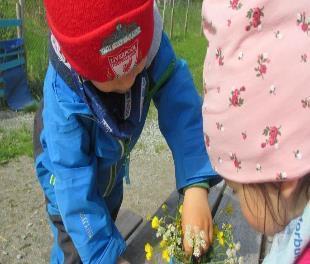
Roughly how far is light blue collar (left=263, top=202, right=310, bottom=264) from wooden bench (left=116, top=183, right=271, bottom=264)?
69 centimetres

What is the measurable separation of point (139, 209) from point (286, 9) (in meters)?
3.16

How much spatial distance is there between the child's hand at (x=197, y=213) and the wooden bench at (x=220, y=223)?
165mm

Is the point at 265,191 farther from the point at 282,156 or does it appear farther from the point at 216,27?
the point at 216,27

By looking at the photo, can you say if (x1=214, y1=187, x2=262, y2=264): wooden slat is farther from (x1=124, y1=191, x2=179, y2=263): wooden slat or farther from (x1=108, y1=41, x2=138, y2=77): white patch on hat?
(x1=108, y1=41, x2=138, y2=77): white patch on hat

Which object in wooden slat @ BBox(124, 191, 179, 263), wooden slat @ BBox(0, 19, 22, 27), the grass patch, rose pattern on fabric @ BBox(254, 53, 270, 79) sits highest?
rose pattern on fabric @ BBox(254, 53, 270, 79)

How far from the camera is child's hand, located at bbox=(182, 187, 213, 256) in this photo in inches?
63.6

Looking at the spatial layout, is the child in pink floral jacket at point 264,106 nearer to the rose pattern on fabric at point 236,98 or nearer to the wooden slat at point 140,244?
the rose pattern on fabric at point 236,98

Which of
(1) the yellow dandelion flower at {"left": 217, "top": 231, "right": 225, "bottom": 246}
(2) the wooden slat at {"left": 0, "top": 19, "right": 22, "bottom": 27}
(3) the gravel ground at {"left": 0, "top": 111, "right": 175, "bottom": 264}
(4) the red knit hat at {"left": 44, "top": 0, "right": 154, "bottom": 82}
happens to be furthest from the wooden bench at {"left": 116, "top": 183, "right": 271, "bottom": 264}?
(2) the wooden slat at {"left": 0, "top": 19, "right": 22, "bottom": 27}

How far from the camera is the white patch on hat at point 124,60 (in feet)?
4.85

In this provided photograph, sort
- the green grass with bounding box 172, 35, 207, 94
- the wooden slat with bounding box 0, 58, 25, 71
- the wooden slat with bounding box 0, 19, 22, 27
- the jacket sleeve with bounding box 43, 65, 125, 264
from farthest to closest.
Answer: the green grass with bounding box 172, 35, 207, 94
the wooden slat with bounding box 0, 19, 22, 27
the wooden slat with bounding box 0, 58, 25, 71
the jacket sleeve with bounding box 43, 65, 125, 264

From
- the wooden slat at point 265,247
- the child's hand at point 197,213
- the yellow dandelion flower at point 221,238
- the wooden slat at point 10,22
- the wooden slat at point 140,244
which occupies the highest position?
the yellow dandelion flower at point 221,238

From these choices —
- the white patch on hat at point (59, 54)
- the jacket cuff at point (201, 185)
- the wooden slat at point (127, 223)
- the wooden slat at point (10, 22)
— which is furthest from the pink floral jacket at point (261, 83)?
the wooden slat at point (10, 22)

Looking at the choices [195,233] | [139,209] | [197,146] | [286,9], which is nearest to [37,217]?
[139,209]

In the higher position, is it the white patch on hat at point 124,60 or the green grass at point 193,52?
the white patch on hat at point 124,60
